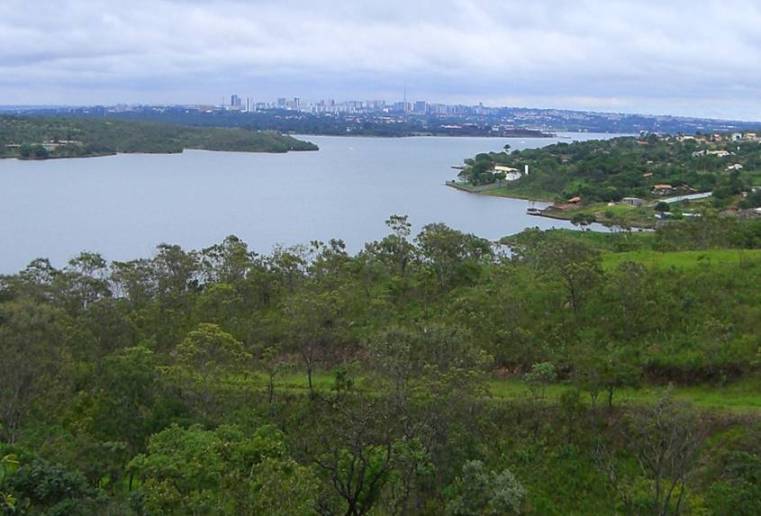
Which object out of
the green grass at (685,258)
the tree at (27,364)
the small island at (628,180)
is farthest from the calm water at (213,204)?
the tree at (27,364)

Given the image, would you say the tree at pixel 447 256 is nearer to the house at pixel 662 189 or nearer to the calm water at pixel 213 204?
the calm water at pixel 213 204

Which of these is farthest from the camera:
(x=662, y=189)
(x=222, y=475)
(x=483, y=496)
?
(x=662, y=189)

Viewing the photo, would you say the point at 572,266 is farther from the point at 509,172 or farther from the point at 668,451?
the point at 509,172

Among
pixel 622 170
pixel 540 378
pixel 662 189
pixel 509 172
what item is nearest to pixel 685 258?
pixel 540 378

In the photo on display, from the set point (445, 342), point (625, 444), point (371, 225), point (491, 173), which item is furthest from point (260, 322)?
point (491, 173)

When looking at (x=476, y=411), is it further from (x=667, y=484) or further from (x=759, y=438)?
(x=759, y=438)

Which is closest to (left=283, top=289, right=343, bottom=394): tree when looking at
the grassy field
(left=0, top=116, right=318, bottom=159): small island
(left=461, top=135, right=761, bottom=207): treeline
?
the grassy field
